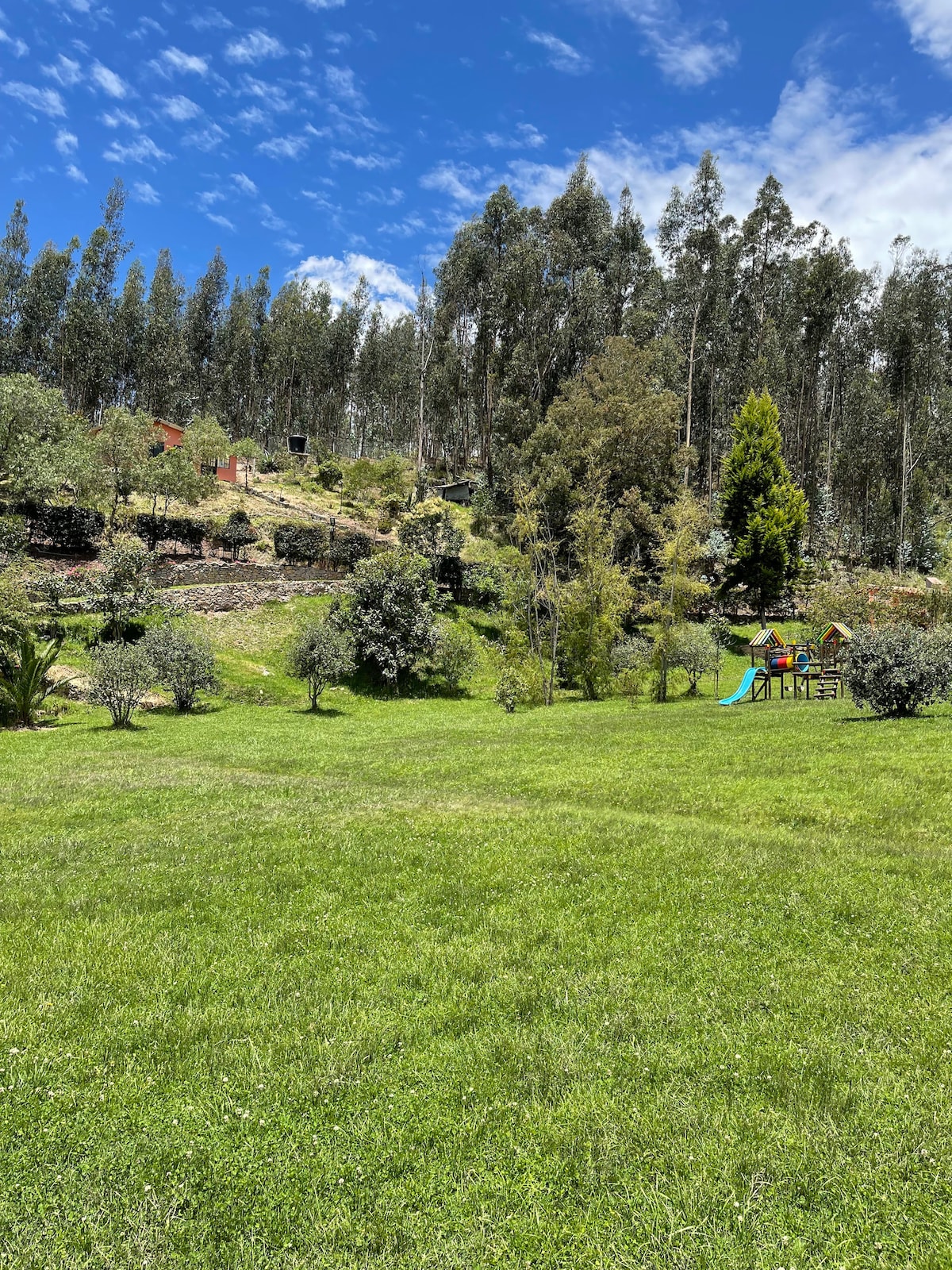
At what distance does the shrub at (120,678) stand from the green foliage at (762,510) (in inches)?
1354

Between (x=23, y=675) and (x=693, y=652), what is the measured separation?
946 inches

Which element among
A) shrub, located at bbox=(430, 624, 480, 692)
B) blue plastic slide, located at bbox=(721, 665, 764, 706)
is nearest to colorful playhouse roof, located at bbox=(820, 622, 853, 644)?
blue plastic slide, located at bbox=(721, 665, 764, 706)

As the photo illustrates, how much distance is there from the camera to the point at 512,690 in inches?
1030

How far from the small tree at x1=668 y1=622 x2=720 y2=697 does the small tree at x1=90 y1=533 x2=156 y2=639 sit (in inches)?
876

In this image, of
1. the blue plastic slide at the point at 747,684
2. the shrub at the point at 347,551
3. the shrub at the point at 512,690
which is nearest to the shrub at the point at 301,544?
the shrub at the point at 347,551

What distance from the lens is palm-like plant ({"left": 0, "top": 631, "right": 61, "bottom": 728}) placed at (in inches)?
777

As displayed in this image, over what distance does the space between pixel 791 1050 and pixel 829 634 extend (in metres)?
26.7

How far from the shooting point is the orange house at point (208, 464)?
52969 mm

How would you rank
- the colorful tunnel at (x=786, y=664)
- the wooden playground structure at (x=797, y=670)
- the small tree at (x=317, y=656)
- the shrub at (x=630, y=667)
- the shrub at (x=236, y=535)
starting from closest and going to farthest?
the wooden playground structure at (x=797, y=670)
the small tree at (x=317, y=656)
the colorful tunnel at (x=786, y=664)
the shrub at (x=630, y=667)
the shrub at (x=236, y=535)

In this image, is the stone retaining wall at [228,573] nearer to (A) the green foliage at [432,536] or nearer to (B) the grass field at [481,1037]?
(A) the green foliage at [432,536]

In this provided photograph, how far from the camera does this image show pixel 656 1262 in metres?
3.06

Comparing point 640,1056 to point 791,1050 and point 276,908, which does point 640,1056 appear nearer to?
point 791,1050

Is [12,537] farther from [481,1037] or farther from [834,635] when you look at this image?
[834,635]

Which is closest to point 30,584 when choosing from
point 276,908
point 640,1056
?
point 276,908
